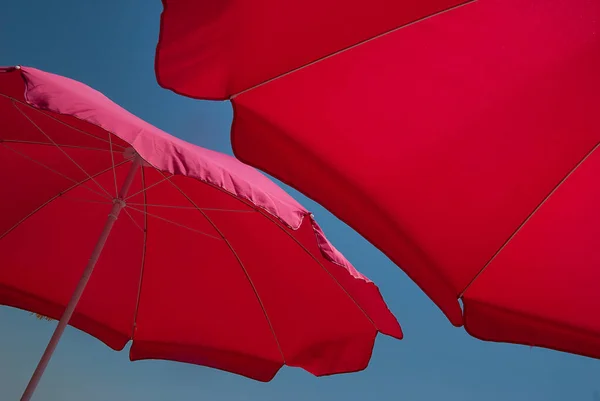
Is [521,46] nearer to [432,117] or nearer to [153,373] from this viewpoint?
[432,117]

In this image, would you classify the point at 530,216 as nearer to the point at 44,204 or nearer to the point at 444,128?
the point at 444,128

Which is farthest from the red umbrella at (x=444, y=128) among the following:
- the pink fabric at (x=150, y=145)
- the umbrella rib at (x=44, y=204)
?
the umbrella rib at (x=44, y=204)

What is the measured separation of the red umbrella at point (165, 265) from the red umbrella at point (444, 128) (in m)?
0.83

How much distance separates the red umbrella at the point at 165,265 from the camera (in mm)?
2320

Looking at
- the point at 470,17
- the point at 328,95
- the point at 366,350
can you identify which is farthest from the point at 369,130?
the point at 366,350

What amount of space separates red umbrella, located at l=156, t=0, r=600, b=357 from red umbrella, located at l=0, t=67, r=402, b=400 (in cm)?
83

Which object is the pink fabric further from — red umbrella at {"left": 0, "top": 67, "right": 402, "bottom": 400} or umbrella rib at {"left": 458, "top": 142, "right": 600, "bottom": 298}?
red umbrella at {"left": 0, "top": 67, "right": 402, "bottom": 400}

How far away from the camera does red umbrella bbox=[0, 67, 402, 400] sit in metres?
2.32

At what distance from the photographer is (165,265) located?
8.58 feet

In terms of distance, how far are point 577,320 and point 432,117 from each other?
29.6 inches

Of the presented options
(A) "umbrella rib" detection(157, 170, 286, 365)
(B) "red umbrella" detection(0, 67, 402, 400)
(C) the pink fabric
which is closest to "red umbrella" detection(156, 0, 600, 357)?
(C) the pink fabric

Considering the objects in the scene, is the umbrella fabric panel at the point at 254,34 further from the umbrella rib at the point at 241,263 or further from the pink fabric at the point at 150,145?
the umbrella rib at the point at 241,263

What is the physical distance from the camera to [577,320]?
1.46 meters

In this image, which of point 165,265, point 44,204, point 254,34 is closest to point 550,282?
point 254,34
